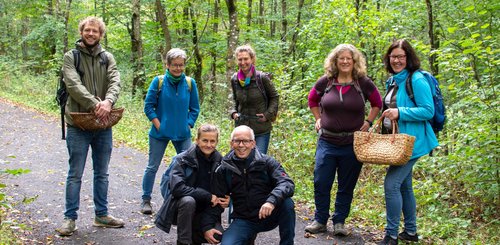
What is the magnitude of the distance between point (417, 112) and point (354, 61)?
0.89 meters

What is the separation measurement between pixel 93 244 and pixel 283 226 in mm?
2029

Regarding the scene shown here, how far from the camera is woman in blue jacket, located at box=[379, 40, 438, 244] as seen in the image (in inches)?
174

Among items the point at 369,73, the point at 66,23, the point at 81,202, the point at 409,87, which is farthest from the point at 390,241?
the point at 66,23

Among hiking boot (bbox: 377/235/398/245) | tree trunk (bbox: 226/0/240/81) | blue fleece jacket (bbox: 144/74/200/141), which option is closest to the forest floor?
hiking boot (bbox: 377/235/398/245)

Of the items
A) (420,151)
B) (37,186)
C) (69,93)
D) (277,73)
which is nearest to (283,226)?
(420,151)

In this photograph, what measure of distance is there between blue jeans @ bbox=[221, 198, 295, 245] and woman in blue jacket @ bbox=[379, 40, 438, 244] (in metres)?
1.22

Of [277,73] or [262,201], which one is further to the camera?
[277,73]

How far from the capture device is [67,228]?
187 inches

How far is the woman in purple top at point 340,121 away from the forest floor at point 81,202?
16.7 inches

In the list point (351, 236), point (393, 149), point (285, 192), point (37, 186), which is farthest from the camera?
point (37, 186)

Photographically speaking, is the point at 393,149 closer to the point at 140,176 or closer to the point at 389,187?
the point at 389,187

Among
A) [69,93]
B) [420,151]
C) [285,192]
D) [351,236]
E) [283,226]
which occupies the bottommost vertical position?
[351,236]

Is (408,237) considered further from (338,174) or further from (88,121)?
(88,121)

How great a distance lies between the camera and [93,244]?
462 cm
